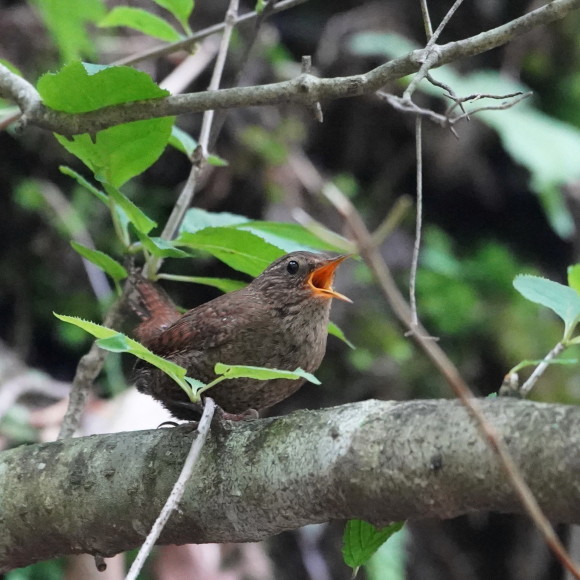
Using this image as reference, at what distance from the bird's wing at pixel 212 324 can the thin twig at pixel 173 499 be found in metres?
0.43

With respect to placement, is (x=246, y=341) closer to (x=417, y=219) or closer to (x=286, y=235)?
(x=286, y=235)

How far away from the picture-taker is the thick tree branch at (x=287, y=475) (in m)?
0.97

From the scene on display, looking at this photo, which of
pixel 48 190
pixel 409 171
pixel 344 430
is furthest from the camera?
pixel 409 171

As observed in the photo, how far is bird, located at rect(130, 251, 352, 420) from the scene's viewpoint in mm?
1623

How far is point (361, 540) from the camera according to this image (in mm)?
1265

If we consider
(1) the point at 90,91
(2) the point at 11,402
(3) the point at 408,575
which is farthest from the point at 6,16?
(3) the point at 408,575

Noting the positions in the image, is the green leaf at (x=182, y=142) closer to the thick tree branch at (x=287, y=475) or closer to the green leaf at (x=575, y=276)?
the thick tree branch at (x=287, y=475)

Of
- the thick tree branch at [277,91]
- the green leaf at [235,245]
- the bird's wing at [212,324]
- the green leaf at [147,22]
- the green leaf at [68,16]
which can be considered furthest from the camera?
the green leaf at [68,16]

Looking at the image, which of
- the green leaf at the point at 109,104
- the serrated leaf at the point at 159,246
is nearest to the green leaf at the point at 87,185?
the green leaf at the point at 109,104

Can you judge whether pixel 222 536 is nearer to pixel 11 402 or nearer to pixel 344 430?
pixel 344 430

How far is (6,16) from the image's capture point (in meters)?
3.94

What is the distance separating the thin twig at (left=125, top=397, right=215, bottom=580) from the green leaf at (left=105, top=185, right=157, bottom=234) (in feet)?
1.15

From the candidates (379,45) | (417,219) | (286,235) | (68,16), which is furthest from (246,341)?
(379,45)

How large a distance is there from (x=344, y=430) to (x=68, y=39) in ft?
5.26
